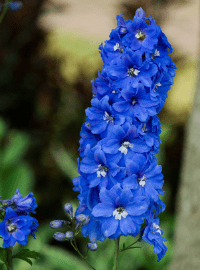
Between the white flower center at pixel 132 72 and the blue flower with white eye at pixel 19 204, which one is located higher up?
the white flower center at pixel 132 72

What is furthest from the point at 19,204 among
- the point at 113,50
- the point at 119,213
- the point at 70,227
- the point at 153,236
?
the point at 113,50

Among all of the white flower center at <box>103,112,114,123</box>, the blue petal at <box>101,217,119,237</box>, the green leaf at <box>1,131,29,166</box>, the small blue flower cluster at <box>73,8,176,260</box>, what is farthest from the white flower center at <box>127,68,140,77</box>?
the green leaf at <box>1,131,29,166</box>

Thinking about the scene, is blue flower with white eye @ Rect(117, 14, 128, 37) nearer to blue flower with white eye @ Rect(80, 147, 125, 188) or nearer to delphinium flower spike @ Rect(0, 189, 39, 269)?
blue flower with white eye @ Rect(80, 147, 125, 188)

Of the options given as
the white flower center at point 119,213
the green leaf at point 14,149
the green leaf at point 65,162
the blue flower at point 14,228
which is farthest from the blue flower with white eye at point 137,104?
the green leaf at point 14,149

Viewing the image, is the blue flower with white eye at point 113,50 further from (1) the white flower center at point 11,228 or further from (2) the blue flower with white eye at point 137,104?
(1) the white flower center at point 11,228

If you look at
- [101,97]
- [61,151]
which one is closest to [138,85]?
[101,97]

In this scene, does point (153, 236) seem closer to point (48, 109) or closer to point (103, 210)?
point (103, 210)

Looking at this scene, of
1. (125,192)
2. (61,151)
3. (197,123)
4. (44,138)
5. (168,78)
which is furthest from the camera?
(44,138)

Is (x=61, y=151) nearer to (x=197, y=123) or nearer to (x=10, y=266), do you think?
(x=197, y=123)
